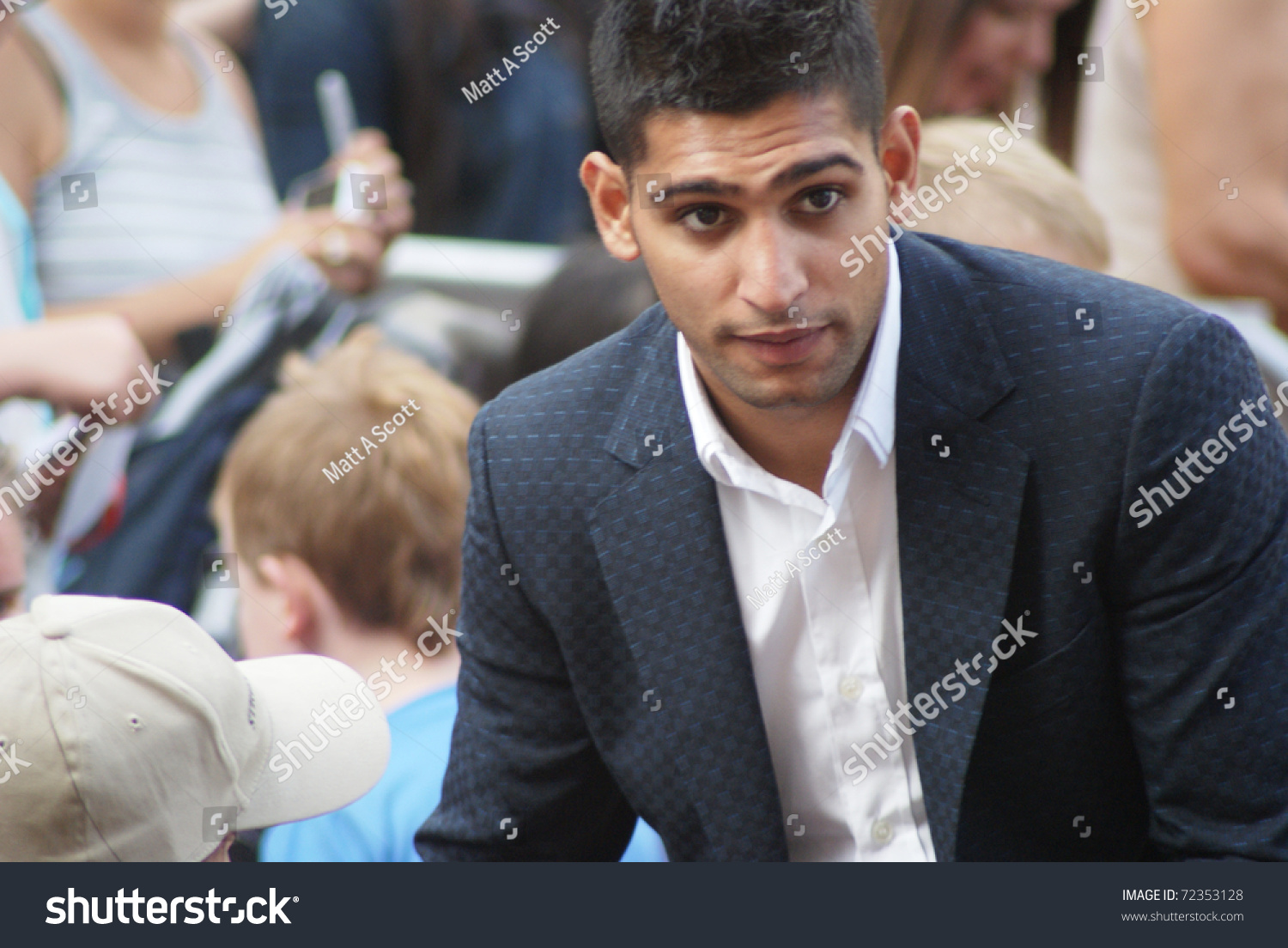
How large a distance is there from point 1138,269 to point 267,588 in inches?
67.4

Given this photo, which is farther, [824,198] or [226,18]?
[226,18]

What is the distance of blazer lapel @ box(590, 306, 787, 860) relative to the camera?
4.86 ft

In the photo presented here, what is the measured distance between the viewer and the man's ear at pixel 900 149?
1.44 meters

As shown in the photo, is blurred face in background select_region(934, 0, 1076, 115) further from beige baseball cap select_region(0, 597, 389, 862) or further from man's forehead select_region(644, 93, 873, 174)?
beige baseball cap select_region(0, 597, 389, 862)

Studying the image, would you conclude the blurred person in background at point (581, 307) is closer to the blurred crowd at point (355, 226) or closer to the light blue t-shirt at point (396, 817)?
the blurred crowd at point (355, 226)

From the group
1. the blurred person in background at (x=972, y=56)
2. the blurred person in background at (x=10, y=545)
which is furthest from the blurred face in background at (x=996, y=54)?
the blurred person in background at (x=10, y=545)

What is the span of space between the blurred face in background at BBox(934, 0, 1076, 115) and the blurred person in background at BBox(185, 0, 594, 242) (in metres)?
0.80

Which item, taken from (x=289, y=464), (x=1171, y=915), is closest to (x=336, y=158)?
(x=289, y=464)

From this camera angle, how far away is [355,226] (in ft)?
8.83

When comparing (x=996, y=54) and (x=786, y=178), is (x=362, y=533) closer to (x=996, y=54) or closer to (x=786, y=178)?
(x=786, y=178)

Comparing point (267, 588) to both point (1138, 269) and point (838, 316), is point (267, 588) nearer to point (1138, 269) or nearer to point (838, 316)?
point (838, 316)

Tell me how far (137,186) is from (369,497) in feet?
2.98

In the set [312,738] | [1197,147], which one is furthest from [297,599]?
[1197,147]

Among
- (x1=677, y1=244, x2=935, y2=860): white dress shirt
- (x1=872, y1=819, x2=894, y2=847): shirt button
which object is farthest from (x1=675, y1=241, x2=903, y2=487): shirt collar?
(x1=872, y1=819, x2=894, y2=847): shirt button
